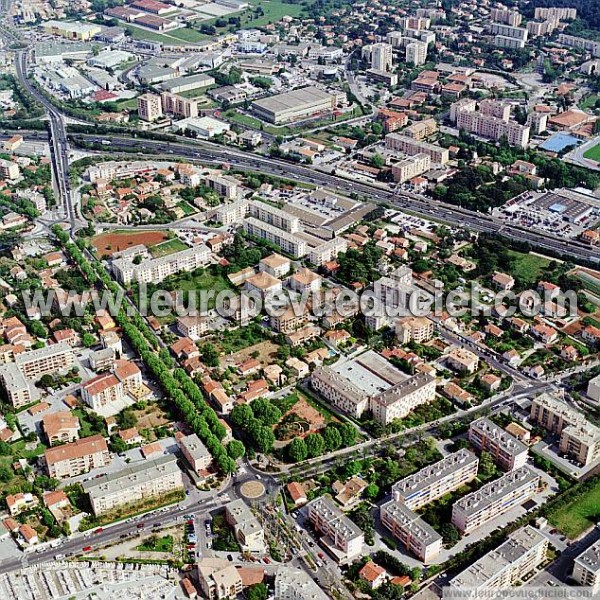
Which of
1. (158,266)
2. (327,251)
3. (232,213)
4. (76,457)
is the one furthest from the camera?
(232,213)

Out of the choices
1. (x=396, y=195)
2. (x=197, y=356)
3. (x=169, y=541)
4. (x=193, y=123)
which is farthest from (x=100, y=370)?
(x=193, y=123)

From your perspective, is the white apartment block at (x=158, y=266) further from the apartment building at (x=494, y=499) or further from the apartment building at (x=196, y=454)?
the apartment building at (x=494, y=499)

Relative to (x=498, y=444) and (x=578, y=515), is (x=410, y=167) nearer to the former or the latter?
(x=498, y=444)

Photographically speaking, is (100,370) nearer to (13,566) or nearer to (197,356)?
(197,356)

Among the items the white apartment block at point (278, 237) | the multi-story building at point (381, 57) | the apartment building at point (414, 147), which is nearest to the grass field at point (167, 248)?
the white apartment block at point (278, 237)

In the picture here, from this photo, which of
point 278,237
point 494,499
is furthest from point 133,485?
point 278,237

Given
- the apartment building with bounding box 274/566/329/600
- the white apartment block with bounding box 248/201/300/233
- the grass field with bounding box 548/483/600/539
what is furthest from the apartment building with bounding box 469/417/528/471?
the white apartment block with bounding box 248/201/300/233
